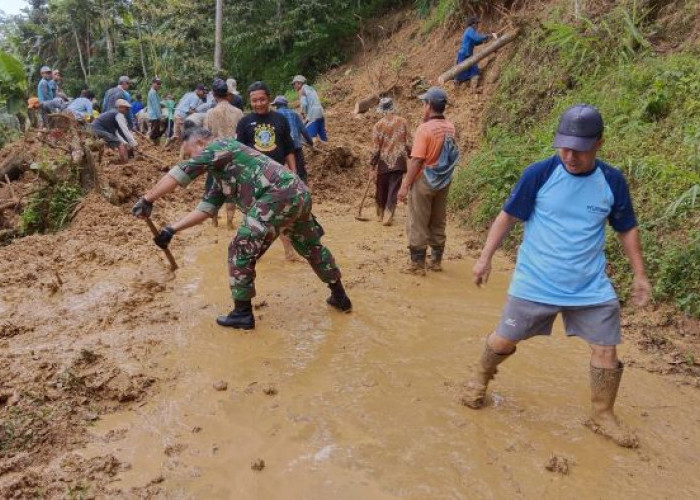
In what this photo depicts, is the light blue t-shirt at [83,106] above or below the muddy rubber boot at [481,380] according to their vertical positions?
above

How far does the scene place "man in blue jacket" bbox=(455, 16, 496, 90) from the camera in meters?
11.2

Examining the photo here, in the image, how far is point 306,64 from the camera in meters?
19.4

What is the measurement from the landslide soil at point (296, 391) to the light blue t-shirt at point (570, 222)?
0.84m

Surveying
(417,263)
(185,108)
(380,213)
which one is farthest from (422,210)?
(185,108)

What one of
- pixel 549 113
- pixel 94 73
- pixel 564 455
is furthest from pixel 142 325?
pixel 94 73

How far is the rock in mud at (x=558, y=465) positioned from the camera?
283 cm

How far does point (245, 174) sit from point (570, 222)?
2.37 meters

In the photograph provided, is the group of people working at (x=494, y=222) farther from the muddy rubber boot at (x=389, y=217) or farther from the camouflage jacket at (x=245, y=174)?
the muddy rubber boot at (x=389, y=217)

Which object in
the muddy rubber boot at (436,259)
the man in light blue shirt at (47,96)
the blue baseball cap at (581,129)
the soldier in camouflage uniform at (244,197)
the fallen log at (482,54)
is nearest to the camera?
the blue baseball cap at (581,129)

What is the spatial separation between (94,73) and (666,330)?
32205 millimetres

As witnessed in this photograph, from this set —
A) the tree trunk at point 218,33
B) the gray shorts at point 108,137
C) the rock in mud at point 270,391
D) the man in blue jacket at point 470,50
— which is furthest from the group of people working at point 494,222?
the tree trunk at point 218,33

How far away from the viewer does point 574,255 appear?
2.94m

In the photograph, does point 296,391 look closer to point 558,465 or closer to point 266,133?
point 558,465

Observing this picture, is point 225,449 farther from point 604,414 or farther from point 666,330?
point 666,330
